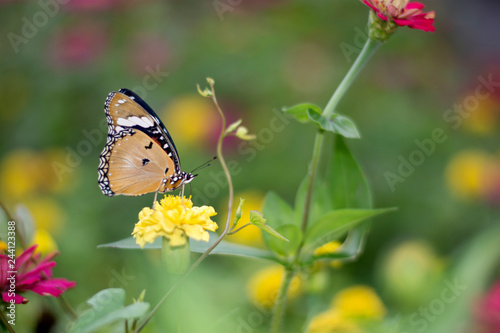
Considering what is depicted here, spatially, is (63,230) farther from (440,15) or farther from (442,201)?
(440,15)

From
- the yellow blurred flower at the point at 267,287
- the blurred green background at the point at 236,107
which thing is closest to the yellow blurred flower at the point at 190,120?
the blurred green background at the point at 236,107

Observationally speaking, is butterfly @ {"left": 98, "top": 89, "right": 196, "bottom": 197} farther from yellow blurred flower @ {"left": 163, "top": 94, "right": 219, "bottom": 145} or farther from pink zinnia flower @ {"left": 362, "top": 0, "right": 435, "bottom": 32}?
yellow blurred flower @ {"left": 163, "top": 94, "right": 219, "bottom": 145}

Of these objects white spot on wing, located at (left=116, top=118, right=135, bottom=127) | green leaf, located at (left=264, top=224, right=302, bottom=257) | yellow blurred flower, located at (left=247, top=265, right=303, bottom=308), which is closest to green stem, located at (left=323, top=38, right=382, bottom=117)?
green leaf, located at (left=264, top=224, right=302, bottom=257)

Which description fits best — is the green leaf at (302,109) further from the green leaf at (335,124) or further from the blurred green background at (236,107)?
the blurred green background at (236,107)

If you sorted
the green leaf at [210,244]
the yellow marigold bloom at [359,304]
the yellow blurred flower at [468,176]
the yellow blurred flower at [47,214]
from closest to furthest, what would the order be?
1. the green leaf at [210,244]
2. the yellow marigold bloom at [359,304]
3. the yellow blurred flower at [47,214]
4. the yellow blurred flower at [468,176]

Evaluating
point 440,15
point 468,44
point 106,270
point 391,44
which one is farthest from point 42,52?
point 468,44

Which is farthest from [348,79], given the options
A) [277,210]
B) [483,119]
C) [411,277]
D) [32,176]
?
[483,119]
